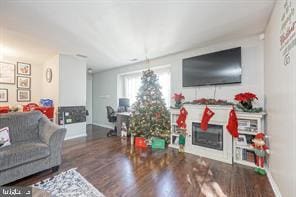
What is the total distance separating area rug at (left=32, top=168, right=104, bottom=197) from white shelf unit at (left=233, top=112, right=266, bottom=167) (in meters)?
2.39

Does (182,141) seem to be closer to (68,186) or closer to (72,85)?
(68,186)

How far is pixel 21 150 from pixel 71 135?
8.25 feet

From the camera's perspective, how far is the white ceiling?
2.04m

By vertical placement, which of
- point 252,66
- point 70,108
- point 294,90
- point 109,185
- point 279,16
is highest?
point 279,16

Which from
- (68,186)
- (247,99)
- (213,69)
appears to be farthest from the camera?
(213,69)

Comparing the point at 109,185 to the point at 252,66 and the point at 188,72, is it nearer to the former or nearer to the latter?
the point at 188,72

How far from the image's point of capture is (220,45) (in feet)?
11.2

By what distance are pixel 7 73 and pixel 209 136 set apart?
5855 millimetres

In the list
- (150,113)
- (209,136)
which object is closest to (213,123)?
(209,136)

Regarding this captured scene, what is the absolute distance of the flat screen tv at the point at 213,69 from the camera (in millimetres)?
3078

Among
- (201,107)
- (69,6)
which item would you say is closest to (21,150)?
(69,6)

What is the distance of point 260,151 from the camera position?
8.00ft

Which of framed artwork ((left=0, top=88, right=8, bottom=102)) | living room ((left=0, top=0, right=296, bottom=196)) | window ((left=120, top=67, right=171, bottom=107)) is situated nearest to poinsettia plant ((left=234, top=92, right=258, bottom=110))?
living room ((left=0, top=0, right=296, bottom=196))

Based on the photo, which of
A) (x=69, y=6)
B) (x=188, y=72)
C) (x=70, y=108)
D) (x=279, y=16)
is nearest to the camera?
(x=279, y=16)
